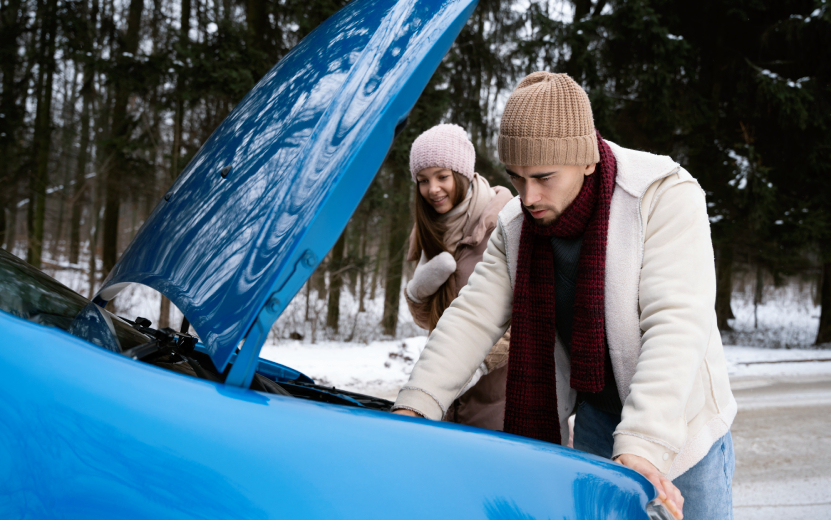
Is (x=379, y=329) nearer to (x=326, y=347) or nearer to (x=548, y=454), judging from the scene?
(x=326, y=347)

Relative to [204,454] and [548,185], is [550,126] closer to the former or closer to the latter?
[548,185]

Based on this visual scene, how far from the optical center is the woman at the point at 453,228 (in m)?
2.78

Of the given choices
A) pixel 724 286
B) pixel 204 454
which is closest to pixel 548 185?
pixel 204 454

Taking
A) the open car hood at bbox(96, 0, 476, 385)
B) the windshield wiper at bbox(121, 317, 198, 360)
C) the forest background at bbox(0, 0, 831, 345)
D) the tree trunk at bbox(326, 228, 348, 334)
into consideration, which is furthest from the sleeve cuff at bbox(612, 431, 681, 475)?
the tree trunk at bbox(326, 228, 348, 334)

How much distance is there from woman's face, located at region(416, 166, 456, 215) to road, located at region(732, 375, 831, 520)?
7.95 ft

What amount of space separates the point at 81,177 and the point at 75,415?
1208 centimetres

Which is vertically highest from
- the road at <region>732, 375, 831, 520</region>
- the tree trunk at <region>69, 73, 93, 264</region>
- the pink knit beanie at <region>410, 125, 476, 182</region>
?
the tree trunk at <region>69, 73, 93, 264</region>

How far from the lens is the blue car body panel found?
909 mm

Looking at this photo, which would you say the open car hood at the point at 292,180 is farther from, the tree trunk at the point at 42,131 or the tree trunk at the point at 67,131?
the tree trunk at the point at 67,131

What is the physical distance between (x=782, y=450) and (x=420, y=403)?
13.5 ft

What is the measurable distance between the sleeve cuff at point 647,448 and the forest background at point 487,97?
26.2 feet

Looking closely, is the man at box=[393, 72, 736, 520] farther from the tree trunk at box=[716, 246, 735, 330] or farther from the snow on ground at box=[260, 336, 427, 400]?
the tree trunk at box=[716, 246, 735, 330]

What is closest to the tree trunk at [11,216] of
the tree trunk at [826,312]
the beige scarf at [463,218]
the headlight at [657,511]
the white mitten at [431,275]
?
the white mitten at [431,275]

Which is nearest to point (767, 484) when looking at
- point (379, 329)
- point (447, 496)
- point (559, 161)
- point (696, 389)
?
point (696, 389)
